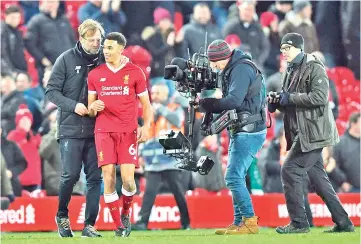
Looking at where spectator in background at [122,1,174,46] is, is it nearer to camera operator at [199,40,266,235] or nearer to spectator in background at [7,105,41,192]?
spectator in background at [7,105,41,192]

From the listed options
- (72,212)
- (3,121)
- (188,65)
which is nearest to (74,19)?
(3,121)

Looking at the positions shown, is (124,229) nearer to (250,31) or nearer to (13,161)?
(13,161)

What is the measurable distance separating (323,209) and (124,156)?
5.05 meters

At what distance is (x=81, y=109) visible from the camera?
11.2 m

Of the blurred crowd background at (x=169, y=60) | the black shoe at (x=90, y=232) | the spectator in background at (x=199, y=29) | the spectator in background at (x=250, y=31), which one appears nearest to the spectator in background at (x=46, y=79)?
the blurred crowd background at (x=169, y=60)

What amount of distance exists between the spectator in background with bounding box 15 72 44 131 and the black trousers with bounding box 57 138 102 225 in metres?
4.66

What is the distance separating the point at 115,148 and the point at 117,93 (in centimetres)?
58

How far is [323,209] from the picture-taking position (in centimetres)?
1524

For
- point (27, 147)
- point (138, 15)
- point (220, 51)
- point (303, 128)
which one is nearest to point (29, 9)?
point (138, 15)

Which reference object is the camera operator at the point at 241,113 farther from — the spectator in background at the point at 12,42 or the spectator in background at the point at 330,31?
the spectator in background at the point at 330,31

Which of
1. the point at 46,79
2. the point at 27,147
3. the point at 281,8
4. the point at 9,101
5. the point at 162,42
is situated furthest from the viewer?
the point at 281,8

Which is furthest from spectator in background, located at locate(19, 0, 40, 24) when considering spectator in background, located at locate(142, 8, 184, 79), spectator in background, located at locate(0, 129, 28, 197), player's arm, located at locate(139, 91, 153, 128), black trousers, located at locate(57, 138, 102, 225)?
player's arm, located at locate(139, 91, 153, 128)

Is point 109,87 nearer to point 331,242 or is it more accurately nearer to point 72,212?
point 331,242

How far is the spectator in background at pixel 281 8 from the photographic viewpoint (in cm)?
1778
